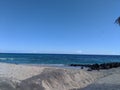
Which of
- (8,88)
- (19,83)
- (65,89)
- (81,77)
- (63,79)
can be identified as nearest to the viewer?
(8,88)

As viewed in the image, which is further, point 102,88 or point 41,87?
point 102,88

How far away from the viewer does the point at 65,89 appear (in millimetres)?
8938

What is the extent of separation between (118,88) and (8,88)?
427 cm

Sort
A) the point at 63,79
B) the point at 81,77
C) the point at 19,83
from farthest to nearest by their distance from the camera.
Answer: the point at 81,77
the point at 63,79
the point at 19,83

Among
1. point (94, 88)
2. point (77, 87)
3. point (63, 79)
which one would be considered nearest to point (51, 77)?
point (63, 79)

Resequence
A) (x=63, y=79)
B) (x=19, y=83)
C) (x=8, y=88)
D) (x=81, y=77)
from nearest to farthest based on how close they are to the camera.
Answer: (x=8, y=88) < (x=19, y=83) < (x=63, y=79) < (x=81, y=77)

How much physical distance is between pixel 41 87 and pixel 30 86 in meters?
0.42

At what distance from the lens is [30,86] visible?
7.94m

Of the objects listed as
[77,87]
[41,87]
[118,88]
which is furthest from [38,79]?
[118,88]

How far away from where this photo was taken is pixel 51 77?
30.0ft

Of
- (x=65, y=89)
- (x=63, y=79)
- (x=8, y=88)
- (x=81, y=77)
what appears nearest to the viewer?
(x=8, y=88)

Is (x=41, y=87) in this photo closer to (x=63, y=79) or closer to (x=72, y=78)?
(x=63, y=79)

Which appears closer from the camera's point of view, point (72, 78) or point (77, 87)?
point (77, 87)

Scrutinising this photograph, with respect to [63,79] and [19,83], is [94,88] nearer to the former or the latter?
[63,79]
